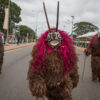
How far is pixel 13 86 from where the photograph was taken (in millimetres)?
4395

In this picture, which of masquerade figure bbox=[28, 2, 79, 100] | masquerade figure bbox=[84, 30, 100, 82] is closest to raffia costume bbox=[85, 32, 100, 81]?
masquerade figure bbox=[84, 30, 100, 82]

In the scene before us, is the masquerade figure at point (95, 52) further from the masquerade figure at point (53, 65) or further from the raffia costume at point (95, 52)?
the masquerade figure at point (53, 65)

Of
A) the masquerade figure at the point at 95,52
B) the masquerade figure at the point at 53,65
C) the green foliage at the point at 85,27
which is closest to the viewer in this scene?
the masquerade figure at the point at 53,65

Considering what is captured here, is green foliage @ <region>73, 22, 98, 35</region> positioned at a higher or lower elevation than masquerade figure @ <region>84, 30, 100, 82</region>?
higher

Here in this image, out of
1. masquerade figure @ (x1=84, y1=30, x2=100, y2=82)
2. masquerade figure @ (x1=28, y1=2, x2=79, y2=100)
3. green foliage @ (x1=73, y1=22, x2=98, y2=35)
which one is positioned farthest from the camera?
green foliage @ (x1=73, y1=22, x2=98, y2=35)

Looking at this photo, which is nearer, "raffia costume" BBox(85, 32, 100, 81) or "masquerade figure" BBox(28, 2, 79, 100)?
"masquerade figure" BBox(28, 2, 79, 100)

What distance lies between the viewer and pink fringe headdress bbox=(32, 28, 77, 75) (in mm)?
2092

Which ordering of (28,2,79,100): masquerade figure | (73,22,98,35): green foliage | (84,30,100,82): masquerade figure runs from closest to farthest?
(28,2,79,100): masquerade figure < (84,30,100,82): masquerade figure < (73,22,98,35): green foliage

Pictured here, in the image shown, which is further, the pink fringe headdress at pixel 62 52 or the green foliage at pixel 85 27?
the green foliage at pixel 85 27

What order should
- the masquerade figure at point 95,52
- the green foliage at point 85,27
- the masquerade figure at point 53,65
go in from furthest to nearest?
1. the green foliage at point 85,27
2. the masquerade figure at point 95,52
3. the masquerade figure at point 53,65

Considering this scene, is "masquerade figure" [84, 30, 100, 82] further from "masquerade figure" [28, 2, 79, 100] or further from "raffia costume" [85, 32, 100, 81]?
"masquerade figure" [28, 2, 79, 100]

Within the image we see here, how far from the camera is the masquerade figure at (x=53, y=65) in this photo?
2.08m

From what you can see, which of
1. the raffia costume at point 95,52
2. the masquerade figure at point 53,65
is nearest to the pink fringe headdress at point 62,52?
the masquerade figure at point 53,65

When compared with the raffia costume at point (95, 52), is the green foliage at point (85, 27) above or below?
above
